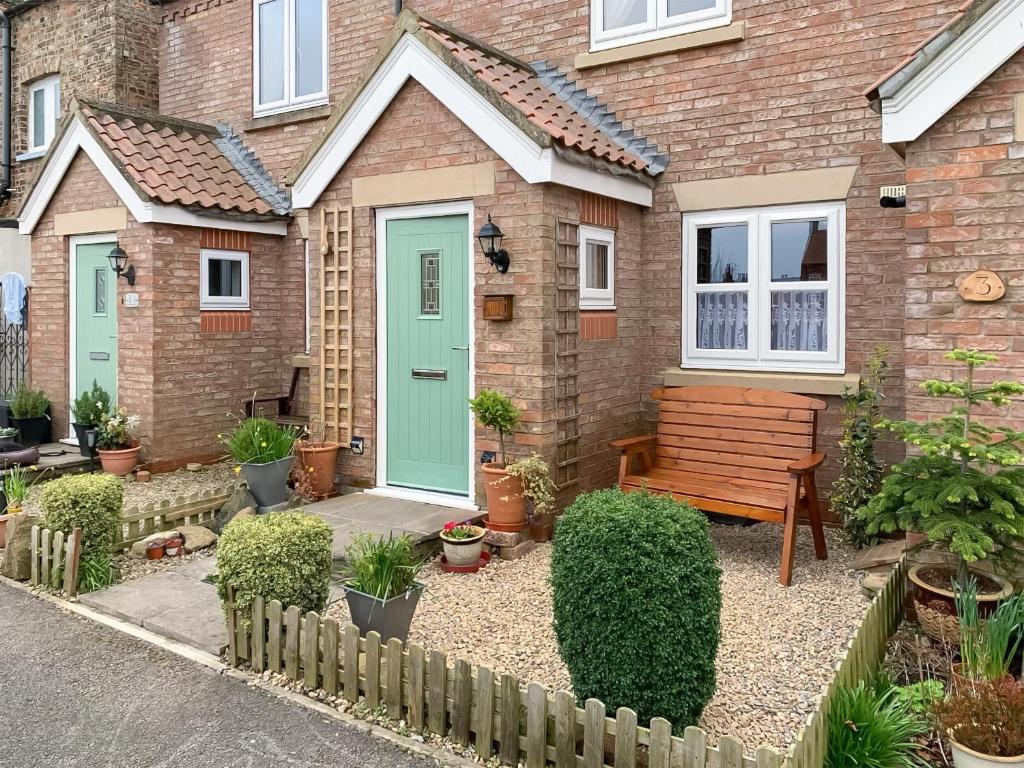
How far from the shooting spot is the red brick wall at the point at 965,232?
17.0 feet

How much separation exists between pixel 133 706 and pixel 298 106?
29.2 ft

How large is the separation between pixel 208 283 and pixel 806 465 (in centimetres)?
762

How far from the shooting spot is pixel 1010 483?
15.1 ft

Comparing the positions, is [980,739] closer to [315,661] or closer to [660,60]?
[315,661]

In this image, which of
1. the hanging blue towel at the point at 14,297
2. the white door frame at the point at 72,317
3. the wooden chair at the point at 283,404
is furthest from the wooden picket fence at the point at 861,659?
the hanging blue towel at the point at 14,297

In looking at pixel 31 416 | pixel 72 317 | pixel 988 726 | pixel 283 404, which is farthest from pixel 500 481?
pixel 31 416

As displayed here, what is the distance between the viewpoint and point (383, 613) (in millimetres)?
4535

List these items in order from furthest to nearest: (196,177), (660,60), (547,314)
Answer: (196,177) → (660,60) → (547,314)

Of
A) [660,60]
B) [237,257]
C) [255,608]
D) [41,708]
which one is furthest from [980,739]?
[237,257]

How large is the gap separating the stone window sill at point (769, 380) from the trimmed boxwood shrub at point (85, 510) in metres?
5.14

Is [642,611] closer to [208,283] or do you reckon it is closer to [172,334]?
Result: [172,334]

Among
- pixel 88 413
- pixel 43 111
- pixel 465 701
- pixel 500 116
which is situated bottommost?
pixel 465 701

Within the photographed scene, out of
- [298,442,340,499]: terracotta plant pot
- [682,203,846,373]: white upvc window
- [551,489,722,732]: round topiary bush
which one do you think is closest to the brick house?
[682,203,846,373]: white upvc window

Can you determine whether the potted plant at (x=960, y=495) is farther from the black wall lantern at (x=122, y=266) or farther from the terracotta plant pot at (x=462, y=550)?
the black wall lantern at (x=122, y=266)
